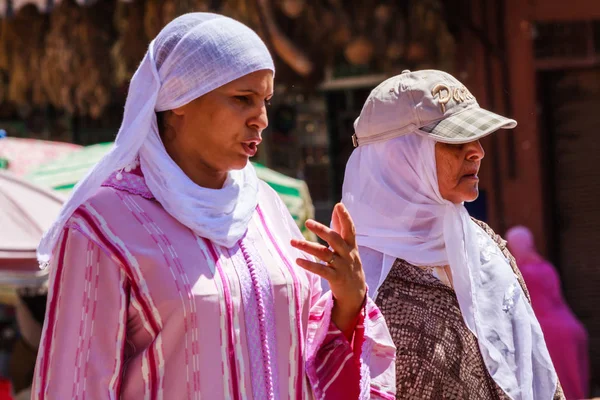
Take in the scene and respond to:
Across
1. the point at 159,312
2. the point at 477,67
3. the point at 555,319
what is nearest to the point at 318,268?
the point at 159,312

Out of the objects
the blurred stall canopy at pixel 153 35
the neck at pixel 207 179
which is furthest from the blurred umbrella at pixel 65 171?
the neck at pixel 207 179

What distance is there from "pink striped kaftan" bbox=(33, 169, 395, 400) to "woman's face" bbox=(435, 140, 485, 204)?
2.48ft

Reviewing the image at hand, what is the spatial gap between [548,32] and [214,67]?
22.7 ft

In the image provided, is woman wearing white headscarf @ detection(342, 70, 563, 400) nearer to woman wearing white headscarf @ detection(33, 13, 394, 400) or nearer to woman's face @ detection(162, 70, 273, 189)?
woman wearing white headscarf @ detection(33, 13, 394, 400)

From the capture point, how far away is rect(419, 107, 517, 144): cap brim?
2943 millimetres

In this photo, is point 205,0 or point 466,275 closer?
point 466,275

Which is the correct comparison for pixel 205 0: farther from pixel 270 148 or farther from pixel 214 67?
pixel 214 67

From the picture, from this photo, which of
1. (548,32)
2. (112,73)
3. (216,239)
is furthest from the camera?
(112,73)

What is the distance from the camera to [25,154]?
6.76 m

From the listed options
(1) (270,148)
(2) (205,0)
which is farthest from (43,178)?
(1) (270,148)

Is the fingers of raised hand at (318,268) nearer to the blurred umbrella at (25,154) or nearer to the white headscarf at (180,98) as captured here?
the white headscarf at (180,98)

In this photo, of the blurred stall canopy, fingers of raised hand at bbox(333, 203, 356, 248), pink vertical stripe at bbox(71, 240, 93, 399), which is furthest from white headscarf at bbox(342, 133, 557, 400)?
the blurred stall canopy

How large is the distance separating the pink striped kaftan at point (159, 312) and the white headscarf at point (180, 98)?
32 mm

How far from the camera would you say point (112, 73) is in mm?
9477
